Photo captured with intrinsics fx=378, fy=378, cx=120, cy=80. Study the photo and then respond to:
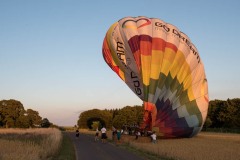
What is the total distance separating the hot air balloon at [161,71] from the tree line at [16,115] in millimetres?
72540

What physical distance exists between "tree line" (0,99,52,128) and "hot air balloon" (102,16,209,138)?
238 feet

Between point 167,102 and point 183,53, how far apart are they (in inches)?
209

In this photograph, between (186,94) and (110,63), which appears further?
(110,63)

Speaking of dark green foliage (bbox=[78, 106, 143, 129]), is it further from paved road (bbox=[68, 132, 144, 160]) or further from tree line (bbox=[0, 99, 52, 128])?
paved road (bbox=[68, 132, 144, 160])

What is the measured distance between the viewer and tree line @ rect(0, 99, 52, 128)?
345 feet

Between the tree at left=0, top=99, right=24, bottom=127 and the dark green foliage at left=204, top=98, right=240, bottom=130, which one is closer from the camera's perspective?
the dark green foliage at left=204, top=98, right=240, bottom=130

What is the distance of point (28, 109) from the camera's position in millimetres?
109500

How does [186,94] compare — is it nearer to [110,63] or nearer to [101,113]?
[110,63]

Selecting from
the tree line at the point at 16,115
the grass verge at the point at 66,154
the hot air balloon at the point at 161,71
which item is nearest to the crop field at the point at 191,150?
the hot air balloon at the point at 161,71

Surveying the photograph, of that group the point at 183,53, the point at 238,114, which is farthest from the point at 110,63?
the point at 238,114

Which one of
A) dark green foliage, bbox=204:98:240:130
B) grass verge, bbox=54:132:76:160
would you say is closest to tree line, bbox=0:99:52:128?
dark green foliage, bbox=204:98:240:130

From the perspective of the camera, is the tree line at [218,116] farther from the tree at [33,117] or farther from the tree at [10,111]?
the tree at [10,111]

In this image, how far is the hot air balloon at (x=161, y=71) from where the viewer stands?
35.8m

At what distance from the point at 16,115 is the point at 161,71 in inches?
3150
